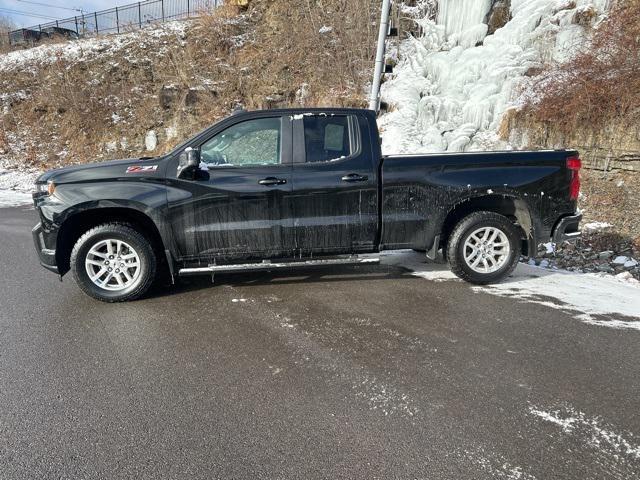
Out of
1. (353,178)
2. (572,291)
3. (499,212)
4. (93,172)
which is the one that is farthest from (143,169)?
(572,291)

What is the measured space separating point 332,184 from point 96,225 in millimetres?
2606

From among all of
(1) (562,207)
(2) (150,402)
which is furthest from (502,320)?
(2) (150,402)

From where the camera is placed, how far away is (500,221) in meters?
4.93

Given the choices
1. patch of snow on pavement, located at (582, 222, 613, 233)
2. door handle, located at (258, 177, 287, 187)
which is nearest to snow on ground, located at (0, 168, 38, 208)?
door handle, located at (258, 177, 287, 187)

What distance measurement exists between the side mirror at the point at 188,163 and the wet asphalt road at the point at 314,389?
53.4 inches

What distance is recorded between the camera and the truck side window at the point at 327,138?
15.4ft

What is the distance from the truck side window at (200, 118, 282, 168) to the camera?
15.0 ft

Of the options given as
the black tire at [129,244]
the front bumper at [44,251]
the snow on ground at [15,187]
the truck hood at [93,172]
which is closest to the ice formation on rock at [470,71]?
the truck hood at [93,172]

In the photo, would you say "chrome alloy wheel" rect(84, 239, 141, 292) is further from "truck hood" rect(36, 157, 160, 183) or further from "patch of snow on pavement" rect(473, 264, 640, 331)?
"patch of snow on pavement" rect(473, 264, 640, 331)

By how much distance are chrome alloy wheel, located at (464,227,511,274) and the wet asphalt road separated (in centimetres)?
53

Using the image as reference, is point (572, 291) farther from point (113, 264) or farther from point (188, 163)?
point (113, 264)

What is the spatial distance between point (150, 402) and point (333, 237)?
2.59 meters

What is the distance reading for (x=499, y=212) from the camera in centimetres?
515

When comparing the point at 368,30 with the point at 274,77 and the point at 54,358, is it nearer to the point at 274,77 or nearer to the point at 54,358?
the point at 274,77
